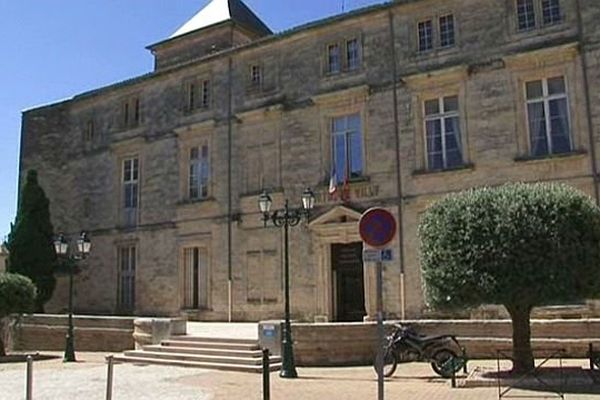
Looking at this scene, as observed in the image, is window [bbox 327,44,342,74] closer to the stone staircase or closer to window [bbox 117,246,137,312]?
the stone staircase

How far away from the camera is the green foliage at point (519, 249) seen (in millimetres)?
10242

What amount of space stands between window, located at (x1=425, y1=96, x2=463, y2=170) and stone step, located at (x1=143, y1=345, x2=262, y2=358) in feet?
22.6

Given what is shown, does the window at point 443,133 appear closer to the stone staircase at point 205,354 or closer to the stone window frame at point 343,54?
the stone window frame at point 343,54

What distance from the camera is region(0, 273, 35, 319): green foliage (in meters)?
17.1

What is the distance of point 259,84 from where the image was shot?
20.9 metres

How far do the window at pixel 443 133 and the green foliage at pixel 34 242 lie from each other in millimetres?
14315

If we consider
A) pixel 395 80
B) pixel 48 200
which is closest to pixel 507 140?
pixel 395 80

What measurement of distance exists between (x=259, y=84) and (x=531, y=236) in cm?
1237

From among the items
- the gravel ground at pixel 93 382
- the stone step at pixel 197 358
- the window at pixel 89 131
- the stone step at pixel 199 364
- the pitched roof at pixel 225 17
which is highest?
the pitched roof at pixel 225 17

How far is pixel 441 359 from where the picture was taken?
38.1 feet

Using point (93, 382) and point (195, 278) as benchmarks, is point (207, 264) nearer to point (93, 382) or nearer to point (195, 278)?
point (195, 278)

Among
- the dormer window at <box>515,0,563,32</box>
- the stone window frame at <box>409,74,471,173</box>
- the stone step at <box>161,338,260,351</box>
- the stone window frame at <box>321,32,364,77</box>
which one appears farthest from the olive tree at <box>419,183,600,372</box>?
the stone window frame at <box>321,32,364,77</box>

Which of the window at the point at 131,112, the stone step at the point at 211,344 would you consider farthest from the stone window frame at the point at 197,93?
the stone step at the point at 211,344

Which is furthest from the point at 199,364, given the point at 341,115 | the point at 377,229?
the point at 341,115
